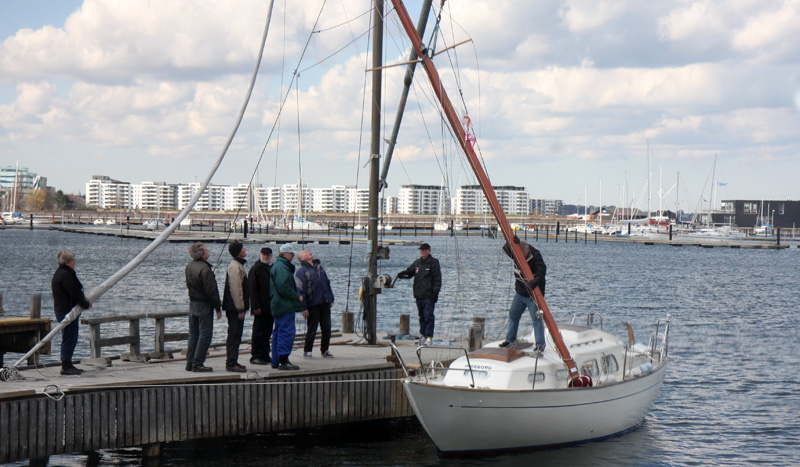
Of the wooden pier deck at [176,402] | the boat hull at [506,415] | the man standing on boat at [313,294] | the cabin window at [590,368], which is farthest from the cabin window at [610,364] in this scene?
the man standing on boat at [313,294]

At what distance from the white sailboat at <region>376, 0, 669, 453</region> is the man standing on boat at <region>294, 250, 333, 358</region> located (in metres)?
2.19

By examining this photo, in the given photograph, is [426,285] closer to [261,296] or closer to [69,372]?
[261,296]

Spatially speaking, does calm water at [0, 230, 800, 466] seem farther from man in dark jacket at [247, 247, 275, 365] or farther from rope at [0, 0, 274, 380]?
rope at [0, 0, 274, 380]

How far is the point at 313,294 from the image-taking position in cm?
1549

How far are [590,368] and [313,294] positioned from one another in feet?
17.8

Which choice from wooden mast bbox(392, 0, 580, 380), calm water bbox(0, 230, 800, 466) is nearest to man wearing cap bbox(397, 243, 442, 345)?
calm water bbox(0, 230, 800, 466)

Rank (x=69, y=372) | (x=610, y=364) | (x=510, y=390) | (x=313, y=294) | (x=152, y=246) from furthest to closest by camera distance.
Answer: (x=610, y=364), (x=313, y=294), (x=510, y=390), (x=69, y=372), (x=152, y=246)

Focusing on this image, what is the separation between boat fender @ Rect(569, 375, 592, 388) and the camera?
1440 cm

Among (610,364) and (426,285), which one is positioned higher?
(426,285)

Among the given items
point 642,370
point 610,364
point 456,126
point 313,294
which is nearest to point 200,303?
point 313,294

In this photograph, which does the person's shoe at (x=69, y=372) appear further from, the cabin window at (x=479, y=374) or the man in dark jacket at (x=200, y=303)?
the cabin window at (x=479, y=374)

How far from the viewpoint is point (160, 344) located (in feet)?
49.7

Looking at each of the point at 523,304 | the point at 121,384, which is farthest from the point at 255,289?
the point at 523,304

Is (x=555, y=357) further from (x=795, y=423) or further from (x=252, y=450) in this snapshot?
(x=795, y=423)
